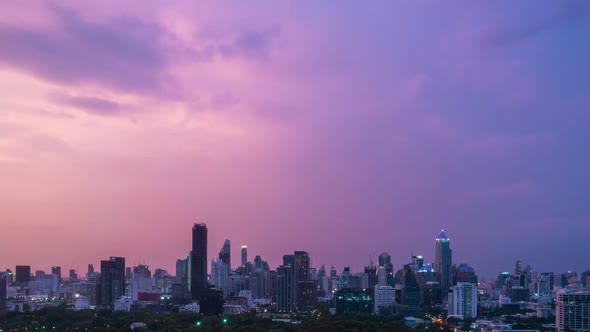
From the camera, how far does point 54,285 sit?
2388 inches

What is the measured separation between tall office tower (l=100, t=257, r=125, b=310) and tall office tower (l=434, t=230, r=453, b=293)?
2705 centimetres

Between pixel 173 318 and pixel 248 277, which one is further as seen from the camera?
pixel 248 277

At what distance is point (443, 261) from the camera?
60.2 meters

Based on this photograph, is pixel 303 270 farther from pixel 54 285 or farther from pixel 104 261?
pixel 54 285

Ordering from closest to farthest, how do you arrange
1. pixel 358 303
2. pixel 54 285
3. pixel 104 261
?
pixel 358 303, pixel 104 261, pixel 54 285

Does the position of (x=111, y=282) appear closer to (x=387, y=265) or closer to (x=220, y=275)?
(x=220, y=275)

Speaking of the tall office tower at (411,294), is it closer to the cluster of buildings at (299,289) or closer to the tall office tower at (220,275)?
the cluster of buildings at (299,289)

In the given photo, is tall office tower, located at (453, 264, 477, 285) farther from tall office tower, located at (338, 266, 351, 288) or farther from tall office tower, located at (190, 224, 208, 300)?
tall office tower, located at (190, 224, 208, 300)

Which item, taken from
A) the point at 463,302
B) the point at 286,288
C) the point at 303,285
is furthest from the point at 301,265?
the point at 463,302

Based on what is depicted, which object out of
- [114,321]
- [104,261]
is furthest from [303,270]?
[114,321]

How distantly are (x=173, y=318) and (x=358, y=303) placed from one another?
12676 millimetres

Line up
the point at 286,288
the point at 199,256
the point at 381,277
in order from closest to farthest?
the point at 286,288, the point at 199,256, the point at 381,277

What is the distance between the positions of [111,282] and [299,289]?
41.8 ft

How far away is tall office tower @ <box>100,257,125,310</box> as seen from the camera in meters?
45.8
